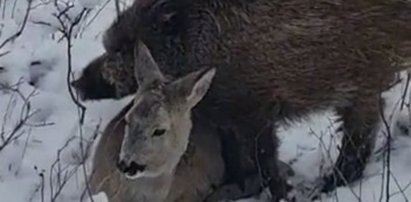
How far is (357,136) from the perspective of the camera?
1005 cm

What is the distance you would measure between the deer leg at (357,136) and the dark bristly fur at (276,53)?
0.05 metres

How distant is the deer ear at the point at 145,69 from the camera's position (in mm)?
9180

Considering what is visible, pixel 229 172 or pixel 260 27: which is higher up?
pixel 260 27

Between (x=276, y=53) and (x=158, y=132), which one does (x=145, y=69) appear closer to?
(x=158, y=132)

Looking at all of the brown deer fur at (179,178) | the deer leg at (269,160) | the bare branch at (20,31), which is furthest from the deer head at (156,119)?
the bare branch at (20,31)

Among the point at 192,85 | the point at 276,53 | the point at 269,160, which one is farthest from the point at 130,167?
the point at 276,53

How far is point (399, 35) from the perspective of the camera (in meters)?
9.78

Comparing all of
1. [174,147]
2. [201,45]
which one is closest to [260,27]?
[201,45]

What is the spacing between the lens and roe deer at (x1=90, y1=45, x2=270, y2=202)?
29.5 feet

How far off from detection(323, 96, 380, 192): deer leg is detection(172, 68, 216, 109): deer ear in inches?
45.5

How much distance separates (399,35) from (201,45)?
120 cm

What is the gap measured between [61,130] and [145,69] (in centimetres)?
120

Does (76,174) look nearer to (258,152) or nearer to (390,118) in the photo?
(258,152)

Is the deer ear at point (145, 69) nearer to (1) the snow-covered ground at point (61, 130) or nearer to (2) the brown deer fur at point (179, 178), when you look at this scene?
(2) the brown deer fur at point (179, 178)
